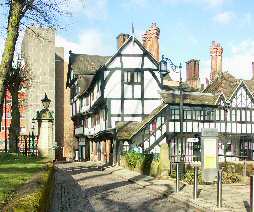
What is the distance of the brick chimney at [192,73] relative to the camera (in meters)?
54.7

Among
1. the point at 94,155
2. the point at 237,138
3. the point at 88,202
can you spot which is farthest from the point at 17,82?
the point at 88,202

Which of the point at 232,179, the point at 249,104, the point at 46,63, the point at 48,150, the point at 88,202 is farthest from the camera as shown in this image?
the point at 46,63

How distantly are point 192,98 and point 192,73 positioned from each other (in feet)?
52.1

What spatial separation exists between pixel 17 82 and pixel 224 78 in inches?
820

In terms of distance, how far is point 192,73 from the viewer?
182ft

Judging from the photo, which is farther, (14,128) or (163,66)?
(14,128)

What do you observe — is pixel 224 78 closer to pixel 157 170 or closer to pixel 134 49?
pixel 134 49

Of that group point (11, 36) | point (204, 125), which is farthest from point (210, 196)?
point (204, 125)

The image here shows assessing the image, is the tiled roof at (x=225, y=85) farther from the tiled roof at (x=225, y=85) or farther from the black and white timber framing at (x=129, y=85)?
the black and white timber framing at (x=129, y=85)

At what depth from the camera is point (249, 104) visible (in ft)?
138

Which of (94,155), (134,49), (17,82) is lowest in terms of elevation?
(94,155)

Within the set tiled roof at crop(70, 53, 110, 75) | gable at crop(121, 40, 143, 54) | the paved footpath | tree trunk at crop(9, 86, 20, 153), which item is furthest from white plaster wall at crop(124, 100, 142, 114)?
the paved footpath

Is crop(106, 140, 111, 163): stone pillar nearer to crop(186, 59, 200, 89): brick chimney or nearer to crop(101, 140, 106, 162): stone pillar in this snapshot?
crop(101, 140, 106, 162): stone pillar

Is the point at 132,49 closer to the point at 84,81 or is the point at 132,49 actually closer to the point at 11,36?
the point at 84,81
